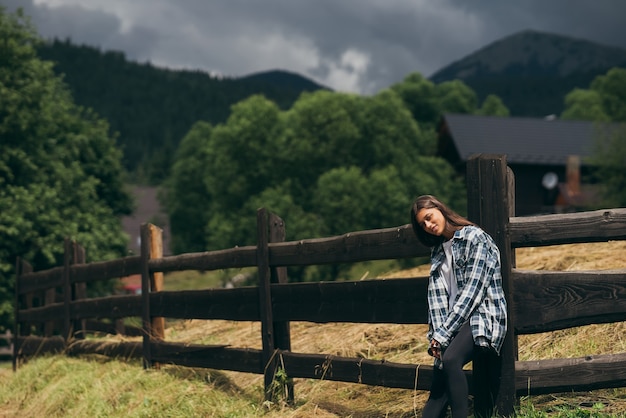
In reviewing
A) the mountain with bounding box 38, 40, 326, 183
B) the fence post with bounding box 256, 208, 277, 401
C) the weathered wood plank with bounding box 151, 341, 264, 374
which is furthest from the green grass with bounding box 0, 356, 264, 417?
the mountain with bounding box 38, 40, 326, 183

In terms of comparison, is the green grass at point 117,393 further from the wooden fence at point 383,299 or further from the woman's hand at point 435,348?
the woman's hand at point 435,348

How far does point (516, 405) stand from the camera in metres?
5.21

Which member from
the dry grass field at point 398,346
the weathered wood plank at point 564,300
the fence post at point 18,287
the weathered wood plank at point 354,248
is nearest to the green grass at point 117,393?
the dry grass field at point 398,346

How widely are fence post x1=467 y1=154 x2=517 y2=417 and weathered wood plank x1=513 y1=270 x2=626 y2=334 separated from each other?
0.09 metres

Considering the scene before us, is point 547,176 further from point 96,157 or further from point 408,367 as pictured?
point 408,367

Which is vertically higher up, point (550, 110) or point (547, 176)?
point (550, 110)

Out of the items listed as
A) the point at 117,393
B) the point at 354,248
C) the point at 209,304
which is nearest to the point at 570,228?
the point at 354,248

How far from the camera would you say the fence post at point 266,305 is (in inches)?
278

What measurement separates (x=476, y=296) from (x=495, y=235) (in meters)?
0.48

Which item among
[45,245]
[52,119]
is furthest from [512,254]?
[52,119]

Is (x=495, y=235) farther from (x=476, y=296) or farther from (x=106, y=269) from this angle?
(x=106, y=269)

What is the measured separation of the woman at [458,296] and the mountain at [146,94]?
136 m

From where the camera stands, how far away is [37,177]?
22797 mm

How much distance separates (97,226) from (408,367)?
65.9 ft
